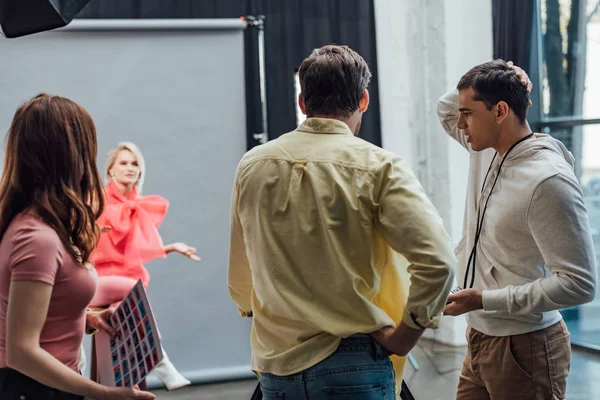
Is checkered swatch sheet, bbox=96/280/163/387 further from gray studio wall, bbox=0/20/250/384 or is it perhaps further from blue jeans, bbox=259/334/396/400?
gray studio wall, bbox=0/20/250/384

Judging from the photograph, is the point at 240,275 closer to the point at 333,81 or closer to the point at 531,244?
the point at 333,81

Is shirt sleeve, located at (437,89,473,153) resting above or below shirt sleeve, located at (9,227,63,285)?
above

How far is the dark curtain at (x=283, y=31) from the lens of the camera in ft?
16.1

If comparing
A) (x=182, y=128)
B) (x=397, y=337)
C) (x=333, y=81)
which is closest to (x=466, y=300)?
(x=397, y=337)

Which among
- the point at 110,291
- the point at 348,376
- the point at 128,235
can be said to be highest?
the point at 348,376

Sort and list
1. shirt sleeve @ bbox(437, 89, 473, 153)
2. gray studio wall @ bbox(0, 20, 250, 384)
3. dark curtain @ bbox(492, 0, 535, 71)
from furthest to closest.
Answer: dark curtain @ bbox(492, 0, 535, 71)
gray studio wall @ bbox(0, 20, 250, 384)
shirt sleeve @ bbox(437, 89, 473, 153)

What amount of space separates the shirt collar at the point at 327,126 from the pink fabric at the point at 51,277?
53cm

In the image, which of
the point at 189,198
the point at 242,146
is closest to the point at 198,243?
the point at 189,198

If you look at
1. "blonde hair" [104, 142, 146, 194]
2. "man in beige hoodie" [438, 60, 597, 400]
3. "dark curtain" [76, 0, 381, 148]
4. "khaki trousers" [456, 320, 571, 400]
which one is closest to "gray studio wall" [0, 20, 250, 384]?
"blonde hair" [104, 142, 146, 194]

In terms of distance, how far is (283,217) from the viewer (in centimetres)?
150

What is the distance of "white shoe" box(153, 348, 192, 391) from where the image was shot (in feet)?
13.1

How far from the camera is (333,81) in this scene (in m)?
1.51

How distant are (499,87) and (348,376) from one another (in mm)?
875

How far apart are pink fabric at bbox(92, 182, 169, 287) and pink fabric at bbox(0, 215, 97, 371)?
7.62ft
